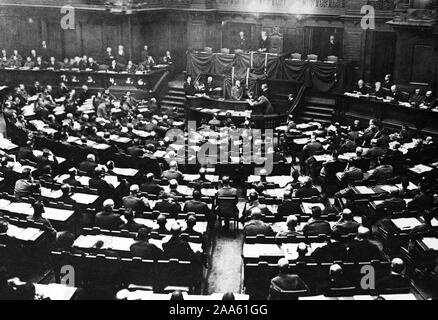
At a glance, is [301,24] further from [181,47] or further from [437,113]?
[437,113]

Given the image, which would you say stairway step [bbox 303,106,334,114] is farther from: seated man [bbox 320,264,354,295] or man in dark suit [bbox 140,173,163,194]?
seated man [bbox 320,264,354,295]

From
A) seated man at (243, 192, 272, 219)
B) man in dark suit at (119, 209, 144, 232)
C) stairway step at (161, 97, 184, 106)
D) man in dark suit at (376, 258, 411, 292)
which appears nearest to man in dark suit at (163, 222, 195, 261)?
man in dark suit at (119, 209, 144, 232)

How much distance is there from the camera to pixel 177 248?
10414 mm

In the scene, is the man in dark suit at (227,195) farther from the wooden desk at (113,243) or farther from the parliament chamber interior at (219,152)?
the wooden desk at (113,243)

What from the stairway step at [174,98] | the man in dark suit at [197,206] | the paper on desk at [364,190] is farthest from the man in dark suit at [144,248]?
the stairway step at [174,98]

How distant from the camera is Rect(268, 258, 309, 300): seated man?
9.12 meters

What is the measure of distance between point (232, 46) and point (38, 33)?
11.4 meters

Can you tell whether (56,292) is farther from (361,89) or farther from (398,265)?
(361,89)

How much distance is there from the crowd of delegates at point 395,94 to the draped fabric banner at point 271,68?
1293 millimetres

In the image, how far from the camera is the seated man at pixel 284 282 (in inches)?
359

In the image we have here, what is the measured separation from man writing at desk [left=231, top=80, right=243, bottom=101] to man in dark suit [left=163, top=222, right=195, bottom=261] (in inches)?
570
